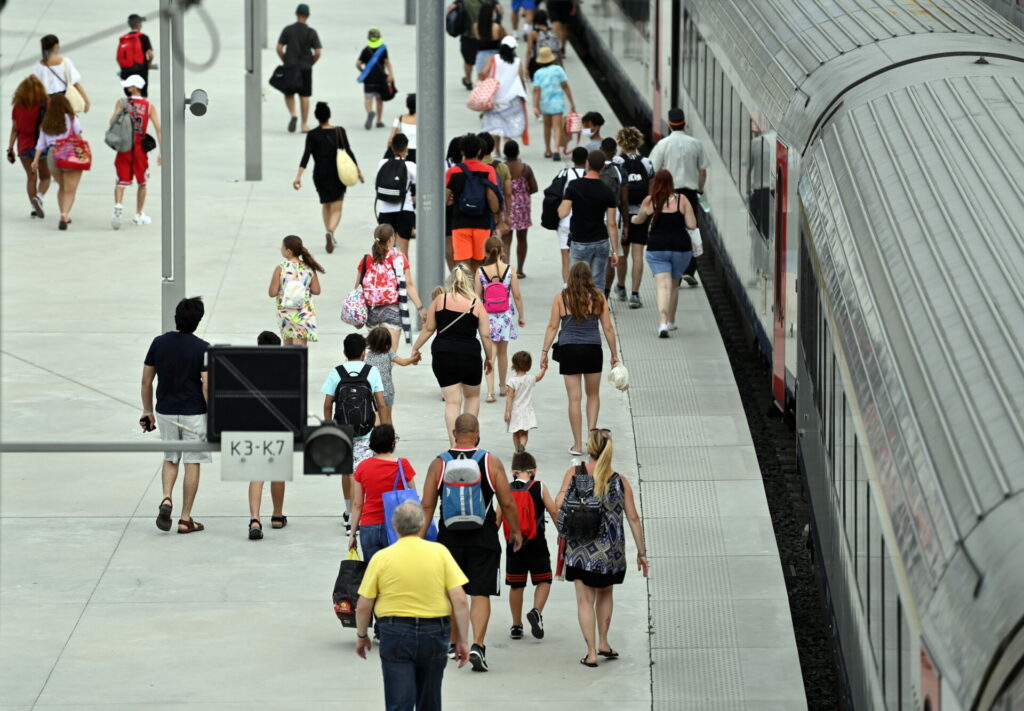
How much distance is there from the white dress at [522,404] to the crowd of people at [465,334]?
2cm

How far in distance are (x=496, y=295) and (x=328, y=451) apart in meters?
7.19

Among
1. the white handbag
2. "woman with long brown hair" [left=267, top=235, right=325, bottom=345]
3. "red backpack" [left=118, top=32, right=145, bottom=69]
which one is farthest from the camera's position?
"red backpack" [left=118, top=32, right=145, bottom=69]

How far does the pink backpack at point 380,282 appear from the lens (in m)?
14.7

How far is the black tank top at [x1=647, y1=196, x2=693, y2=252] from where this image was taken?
1652 cm

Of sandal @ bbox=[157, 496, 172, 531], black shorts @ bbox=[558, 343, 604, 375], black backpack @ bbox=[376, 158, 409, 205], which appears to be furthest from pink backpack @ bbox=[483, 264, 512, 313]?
black backpack @ bbox=[376, 158, 409, 205]

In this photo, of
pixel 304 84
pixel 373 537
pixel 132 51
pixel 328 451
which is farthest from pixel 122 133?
pixel 328 451

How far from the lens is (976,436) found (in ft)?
19.0

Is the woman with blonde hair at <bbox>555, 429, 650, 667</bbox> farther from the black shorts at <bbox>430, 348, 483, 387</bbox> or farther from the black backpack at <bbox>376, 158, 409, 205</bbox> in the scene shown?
the black backpack at <bbox>376, 158, 409, 205</bbox>

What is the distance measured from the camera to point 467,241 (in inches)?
672

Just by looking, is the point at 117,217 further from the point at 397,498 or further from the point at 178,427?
the point at 397,498

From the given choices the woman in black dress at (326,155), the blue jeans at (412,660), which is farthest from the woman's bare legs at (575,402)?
the woman in black dress at (326,155)

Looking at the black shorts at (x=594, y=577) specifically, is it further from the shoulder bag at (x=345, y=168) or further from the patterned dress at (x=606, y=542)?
the shoulder bag at (x=345, y=168)

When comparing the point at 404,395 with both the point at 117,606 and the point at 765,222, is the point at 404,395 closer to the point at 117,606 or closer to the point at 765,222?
the point at 765,222

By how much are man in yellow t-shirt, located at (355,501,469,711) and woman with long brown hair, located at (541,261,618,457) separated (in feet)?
15.7
